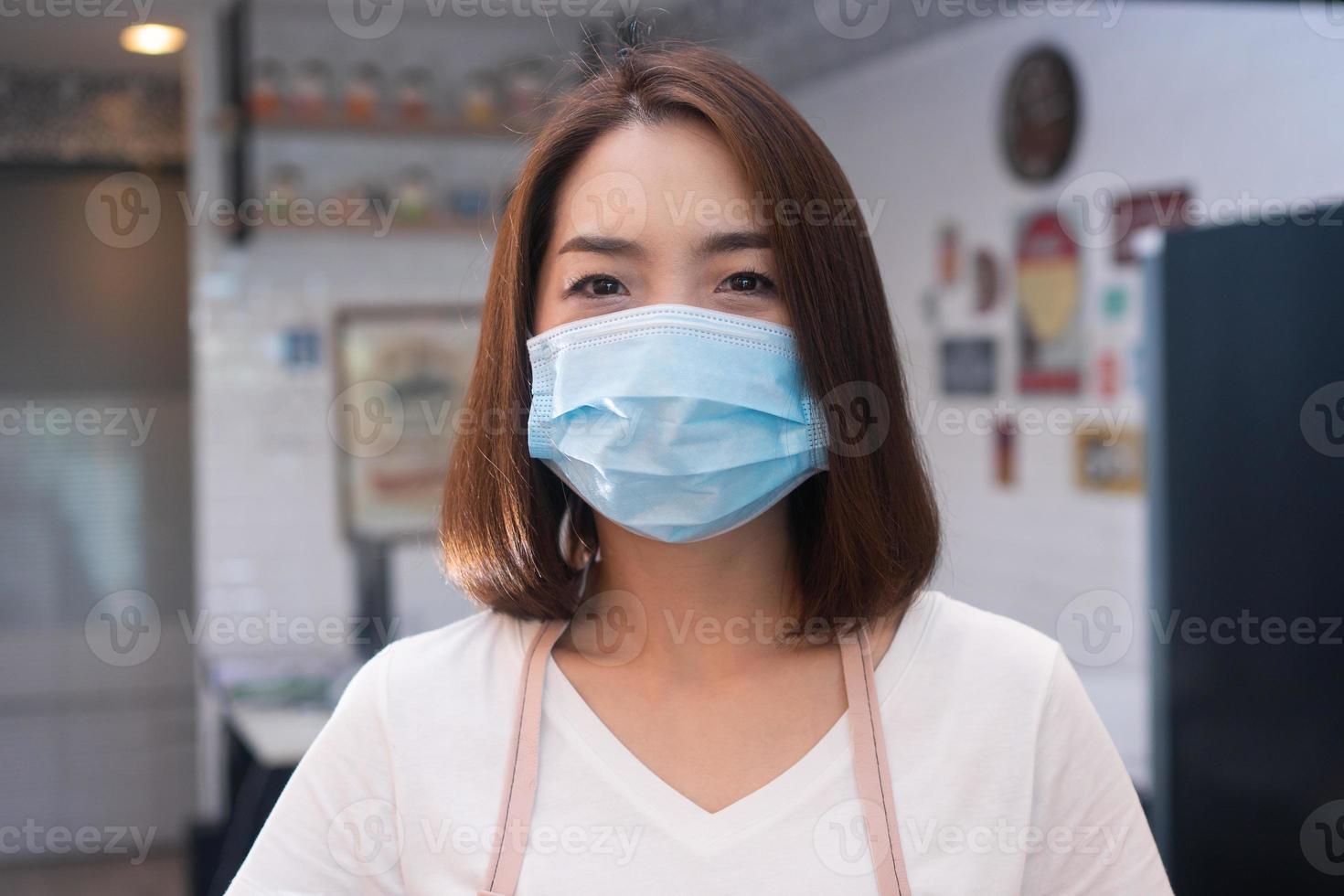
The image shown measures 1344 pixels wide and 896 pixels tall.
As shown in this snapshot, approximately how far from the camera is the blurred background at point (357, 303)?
11.0ft

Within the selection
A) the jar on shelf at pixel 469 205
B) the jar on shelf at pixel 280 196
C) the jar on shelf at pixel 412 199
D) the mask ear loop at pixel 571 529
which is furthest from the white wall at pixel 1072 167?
the jar on shelf at pixel 280 196

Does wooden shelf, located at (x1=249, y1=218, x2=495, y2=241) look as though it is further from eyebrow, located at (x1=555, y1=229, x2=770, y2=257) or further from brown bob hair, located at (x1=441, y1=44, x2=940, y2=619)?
eyebrow, located at (x1=555, y1=229, x2=770, y2=257)

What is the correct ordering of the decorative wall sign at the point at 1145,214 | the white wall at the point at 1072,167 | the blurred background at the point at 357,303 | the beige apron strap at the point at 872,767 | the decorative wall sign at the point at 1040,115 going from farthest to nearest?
the decorative wall sign at the point at 1040,115
the blurred background at the point at 357,303
the decorative wall sign at the point at 1145,214
the white wall at the point at 1072,167
the beige apron strap at the point at 872,767

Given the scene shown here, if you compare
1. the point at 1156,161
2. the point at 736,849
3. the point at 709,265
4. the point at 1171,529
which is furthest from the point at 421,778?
the point at 1156,161

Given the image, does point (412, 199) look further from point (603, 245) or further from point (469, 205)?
point (603, 245)

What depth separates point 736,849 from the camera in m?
1.05

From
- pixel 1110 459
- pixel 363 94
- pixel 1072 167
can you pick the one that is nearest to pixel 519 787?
pixel 1110 459

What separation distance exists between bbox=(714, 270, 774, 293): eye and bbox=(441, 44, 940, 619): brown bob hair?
0.03m

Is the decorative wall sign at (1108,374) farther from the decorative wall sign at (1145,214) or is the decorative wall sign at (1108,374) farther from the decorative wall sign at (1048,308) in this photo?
the decorative wall sign at (1145,214)

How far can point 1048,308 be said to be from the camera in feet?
12.3

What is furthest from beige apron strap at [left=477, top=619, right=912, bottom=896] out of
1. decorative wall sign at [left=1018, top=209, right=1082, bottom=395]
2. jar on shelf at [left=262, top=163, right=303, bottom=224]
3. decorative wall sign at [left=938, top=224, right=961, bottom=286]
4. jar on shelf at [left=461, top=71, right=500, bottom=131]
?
jar on shelf at [left=461, top=71, right=500, bottom=131]

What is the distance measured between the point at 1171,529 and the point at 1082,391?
68.3 inches

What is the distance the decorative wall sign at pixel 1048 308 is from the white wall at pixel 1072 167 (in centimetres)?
6

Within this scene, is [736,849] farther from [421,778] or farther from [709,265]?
[709,265]
